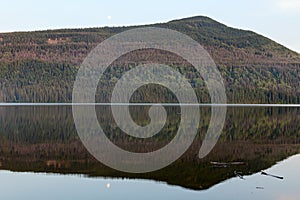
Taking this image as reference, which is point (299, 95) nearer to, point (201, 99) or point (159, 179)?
point (201, 99)

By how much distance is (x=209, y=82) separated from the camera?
189000 millimetres

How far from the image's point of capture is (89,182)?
70.5ft

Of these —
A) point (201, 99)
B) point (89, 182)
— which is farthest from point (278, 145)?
point (201, 99)

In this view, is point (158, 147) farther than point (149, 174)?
Yes

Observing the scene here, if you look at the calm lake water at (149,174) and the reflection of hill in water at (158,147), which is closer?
the calm lake water at (149,174)

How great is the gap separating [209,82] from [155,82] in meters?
20.4

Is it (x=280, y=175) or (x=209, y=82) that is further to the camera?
(x=209, y=82)

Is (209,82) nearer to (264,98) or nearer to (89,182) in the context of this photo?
(264,98)

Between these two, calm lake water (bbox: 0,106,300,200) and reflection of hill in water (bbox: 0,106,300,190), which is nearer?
calm lake water (bbox: 0,106,300,200)

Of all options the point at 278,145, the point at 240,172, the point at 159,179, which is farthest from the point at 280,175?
the point at 278,145

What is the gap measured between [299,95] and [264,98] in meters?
18.0

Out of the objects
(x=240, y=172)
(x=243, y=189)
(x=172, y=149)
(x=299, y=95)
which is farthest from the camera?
(x=299, y=95)

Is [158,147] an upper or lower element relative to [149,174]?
upper

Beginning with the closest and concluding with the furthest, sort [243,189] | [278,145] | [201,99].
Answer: [243,189] < [278,145] < [201,99]
